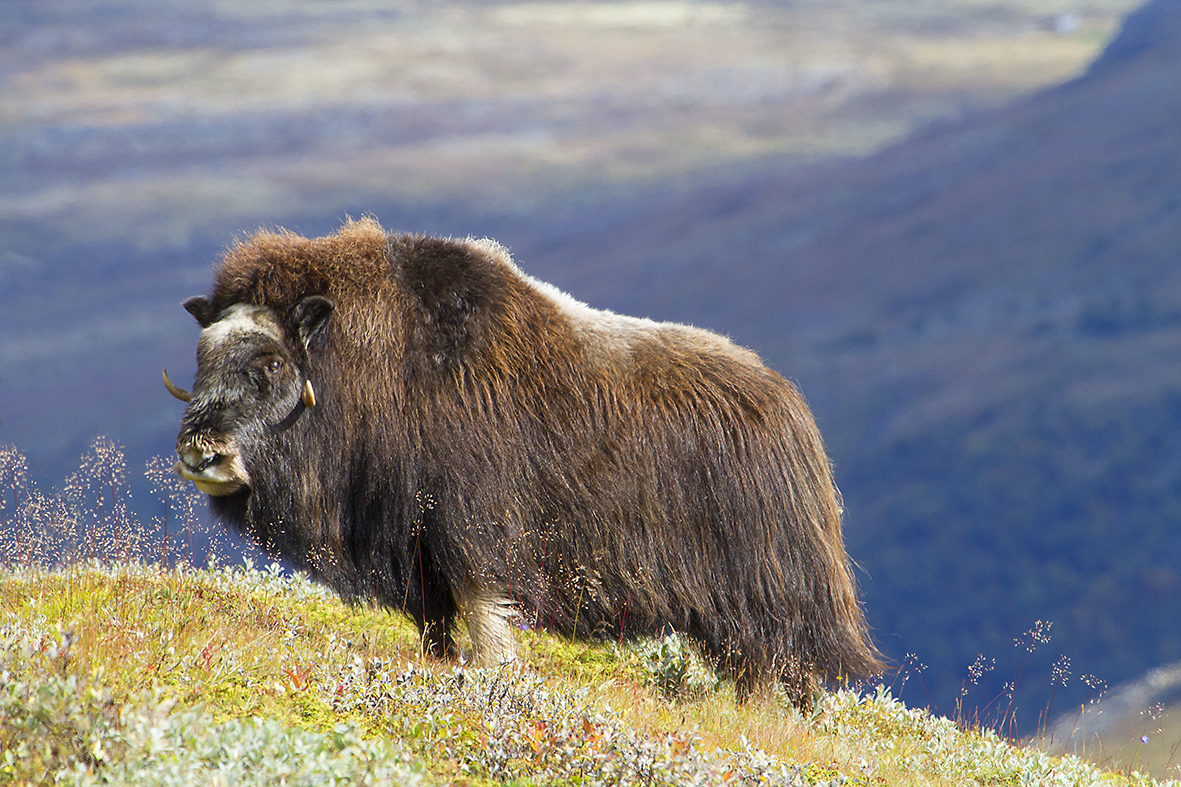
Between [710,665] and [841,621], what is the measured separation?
27.3 inches

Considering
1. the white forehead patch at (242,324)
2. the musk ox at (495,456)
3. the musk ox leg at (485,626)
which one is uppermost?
the white forehead patch at (242,324)

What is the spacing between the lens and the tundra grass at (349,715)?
254 cm

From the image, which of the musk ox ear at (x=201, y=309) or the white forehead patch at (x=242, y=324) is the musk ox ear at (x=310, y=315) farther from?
the musk ox ear at (x=201, y=309)

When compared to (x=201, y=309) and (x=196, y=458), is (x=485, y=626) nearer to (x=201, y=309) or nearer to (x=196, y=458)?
(x=196, y=458)

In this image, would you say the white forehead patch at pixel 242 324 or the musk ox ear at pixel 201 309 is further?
the musk ox ear at pixel 201 309

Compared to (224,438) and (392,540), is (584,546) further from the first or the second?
(224,438)

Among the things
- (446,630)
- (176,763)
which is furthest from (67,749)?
(446,630)

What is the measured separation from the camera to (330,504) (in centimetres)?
423

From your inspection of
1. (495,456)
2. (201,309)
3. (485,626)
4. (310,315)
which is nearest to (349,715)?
(485,626)

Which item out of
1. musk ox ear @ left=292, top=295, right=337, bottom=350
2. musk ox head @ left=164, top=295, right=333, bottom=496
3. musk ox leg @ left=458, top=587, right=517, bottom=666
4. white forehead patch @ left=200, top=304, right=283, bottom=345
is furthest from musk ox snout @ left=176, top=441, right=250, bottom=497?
musk ox leg @ left=458, top=587, right=517, bottom=666

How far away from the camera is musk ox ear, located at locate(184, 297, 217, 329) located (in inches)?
171

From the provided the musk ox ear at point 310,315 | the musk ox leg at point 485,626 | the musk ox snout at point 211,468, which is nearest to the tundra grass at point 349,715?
the musk ox leg at point 485,626

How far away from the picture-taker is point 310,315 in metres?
4.13

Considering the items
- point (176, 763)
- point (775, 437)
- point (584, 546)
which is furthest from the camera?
point (775, 437)
